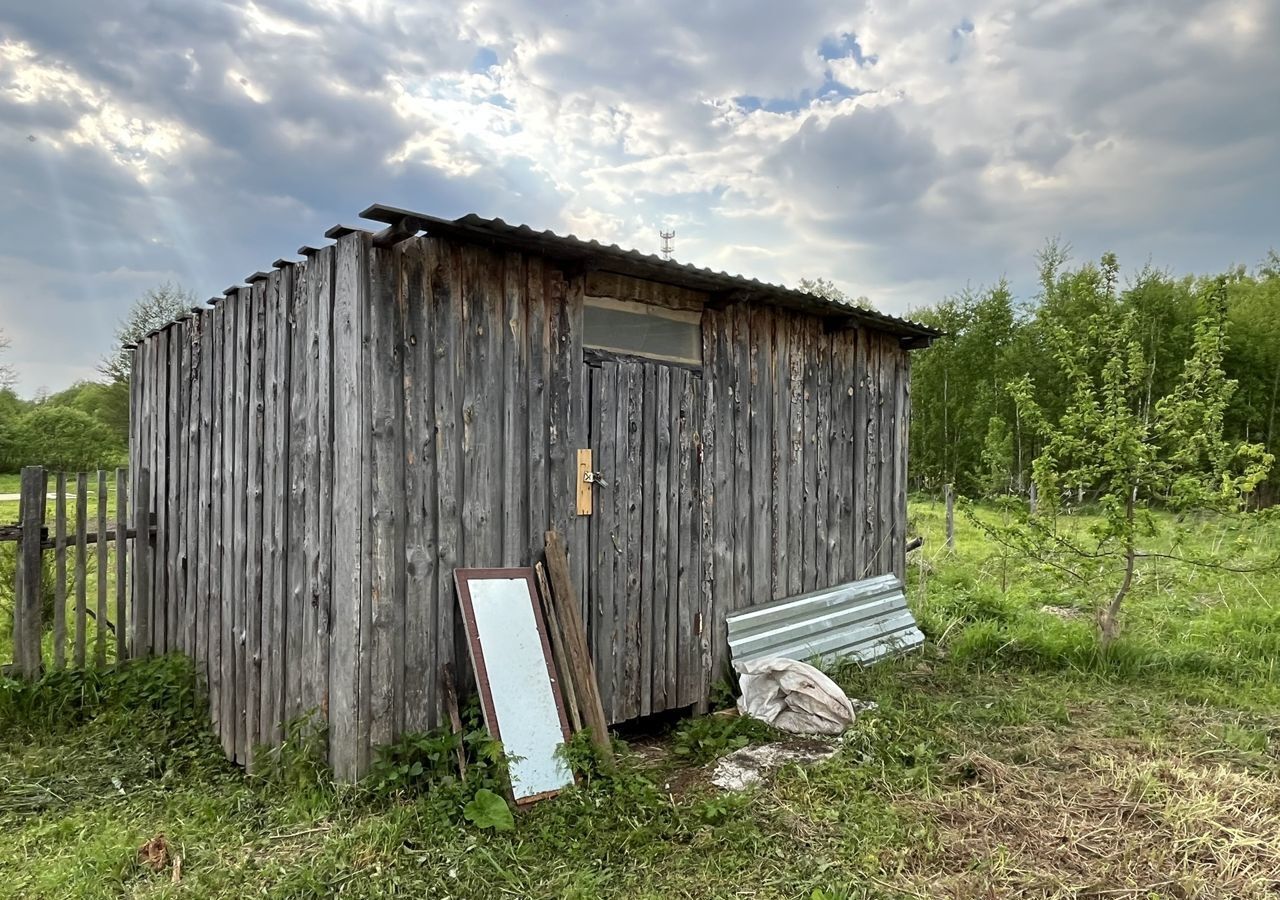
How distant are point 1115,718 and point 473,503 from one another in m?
4.06

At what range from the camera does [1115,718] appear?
428 centimetres

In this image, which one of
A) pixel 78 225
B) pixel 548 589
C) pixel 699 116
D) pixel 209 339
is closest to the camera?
pixel 548 589

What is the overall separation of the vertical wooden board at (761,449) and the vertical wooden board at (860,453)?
44.0 inches

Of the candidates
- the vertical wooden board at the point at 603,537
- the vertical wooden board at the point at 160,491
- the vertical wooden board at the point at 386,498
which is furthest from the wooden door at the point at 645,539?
the vertical wooden board at the point at 160,491

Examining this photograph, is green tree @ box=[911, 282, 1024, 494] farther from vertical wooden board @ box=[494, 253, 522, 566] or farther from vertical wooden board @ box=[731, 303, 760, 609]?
vertical wooden board @ box=[494, 253, 522, 566]

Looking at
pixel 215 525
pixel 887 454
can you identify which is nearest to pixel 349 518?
pixel 215 525

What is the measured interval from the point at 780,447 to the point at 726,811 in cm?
261

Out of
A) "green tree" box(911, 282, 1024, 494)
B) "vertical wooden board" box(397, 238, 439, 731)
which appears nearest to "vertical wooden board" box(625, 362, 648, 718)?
"vertical wooden board" box(397, 238, 439, 731)

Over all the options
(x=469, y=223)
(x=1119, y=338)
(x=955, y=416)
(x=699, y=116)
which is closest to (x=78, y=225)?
(x=699, y=116)

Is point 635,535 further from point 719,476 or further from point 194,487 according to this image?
point 194,487

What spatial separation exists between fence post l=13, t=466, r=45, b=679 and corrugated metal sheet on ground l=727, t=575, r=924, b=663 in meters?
4.31

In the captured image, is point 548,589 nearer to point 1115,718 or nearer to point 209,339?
point 209,339

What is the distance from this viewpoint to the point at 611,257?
3.65 metres

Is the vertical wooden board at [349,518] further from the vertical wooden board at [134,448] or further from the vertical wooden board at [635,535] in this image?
the vertical wooden board at [134,448]
